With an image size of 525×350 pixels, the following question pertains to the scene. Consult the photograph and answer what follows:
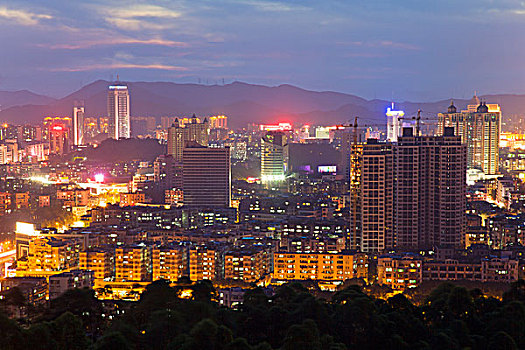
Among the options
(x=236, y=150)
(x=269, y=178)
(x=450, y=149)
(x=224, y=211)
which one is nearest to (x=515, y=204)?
(x=450, y=149)

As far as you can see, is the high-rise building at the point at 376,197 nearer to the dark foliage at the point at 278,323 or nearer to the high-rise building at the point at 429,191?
the high-rise building at the point at 429,191

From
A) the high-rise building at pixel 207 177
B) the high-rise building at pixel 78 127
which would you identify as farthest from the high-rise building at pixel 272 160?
the high-rise building at pixel 78 127

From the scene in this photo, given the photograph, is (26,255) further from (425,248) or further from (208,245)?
(425,248)

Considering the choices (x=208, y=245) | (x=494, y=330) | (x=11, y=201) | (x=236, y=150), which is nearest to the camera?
(x=494, y=330)

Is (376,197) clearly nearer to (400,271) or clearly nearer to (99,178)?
(400,271)

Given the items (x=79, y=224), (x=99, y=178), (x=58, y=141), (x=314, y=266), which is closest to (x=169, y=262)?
(x=314, y=266)

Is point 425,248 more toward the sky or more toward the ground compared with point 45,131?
more toward the ground

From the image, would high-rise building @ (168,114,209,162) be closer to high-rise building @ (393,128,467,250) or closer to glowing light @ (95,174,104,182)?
glowing light @ (95,174,104,182)
